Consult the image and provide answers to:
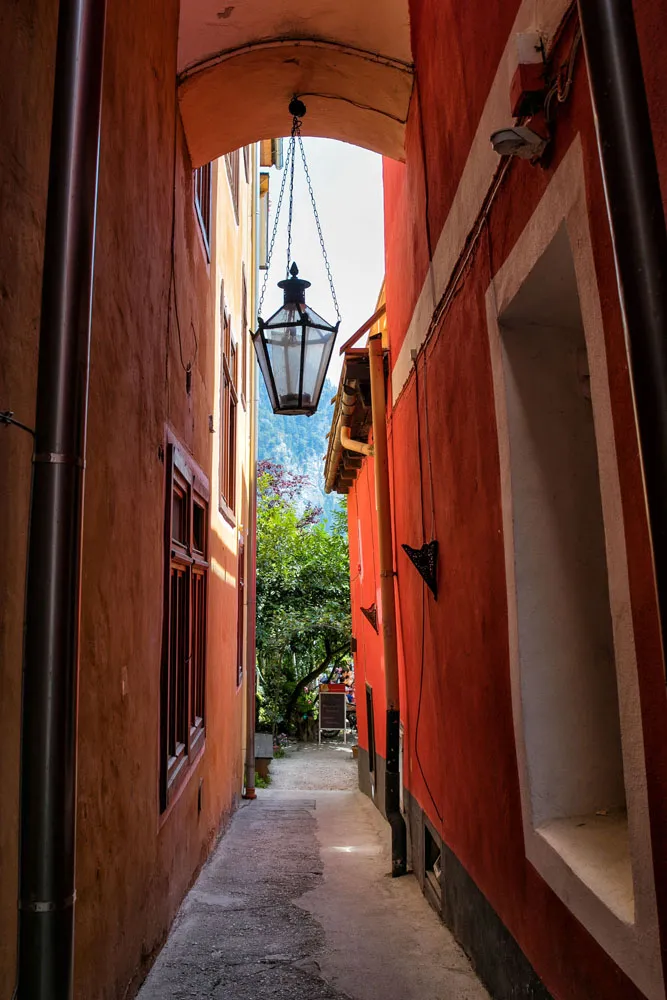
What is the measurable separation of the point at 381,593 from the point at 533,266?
15.9 feet

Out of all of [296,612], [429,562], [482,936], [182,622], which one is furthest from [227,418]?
[296,612]

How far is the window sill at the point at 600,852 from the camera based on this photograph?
7.48ft

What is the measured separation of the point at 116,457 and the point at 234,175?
7774mm

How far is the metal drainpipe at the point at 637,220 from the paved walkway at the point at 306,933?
3026mm

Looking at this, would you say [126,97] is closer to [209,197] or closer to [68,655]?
[68,655]

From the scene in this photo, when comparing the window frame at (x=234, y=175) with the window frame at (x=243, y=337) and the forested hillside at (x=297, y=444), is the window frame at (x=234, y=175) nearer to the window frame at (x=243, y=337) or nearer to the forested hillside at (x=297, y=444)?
the window frame at (x=243, y=337)

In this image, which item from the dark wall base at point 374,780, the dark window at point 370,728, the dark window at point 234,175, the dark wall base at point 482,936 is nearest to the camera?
the dark wall base at point 482,936

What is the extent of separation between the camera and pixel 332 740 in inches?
902

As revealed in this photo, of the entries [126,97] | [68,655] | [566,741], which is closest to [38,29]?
[126,97]

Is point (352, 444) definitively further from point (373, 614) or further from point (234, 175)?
point (234, 175)

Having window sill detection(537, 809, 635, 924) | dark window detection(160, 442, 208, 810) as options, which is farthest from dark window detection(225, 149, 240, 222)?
window sill detection(537, 809, 635, 924)

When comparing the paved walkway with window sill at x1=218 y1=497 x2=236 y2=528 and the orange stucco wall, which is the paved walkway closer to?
the orange stucco wall

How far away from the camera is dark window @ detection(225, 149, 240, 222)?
9.50m

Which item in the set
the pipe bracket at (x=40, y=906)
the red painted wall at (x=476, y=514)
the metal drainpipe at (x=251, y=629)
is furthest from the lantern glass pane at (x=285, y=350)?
the metal drainpipe at (x=251, y=629)
